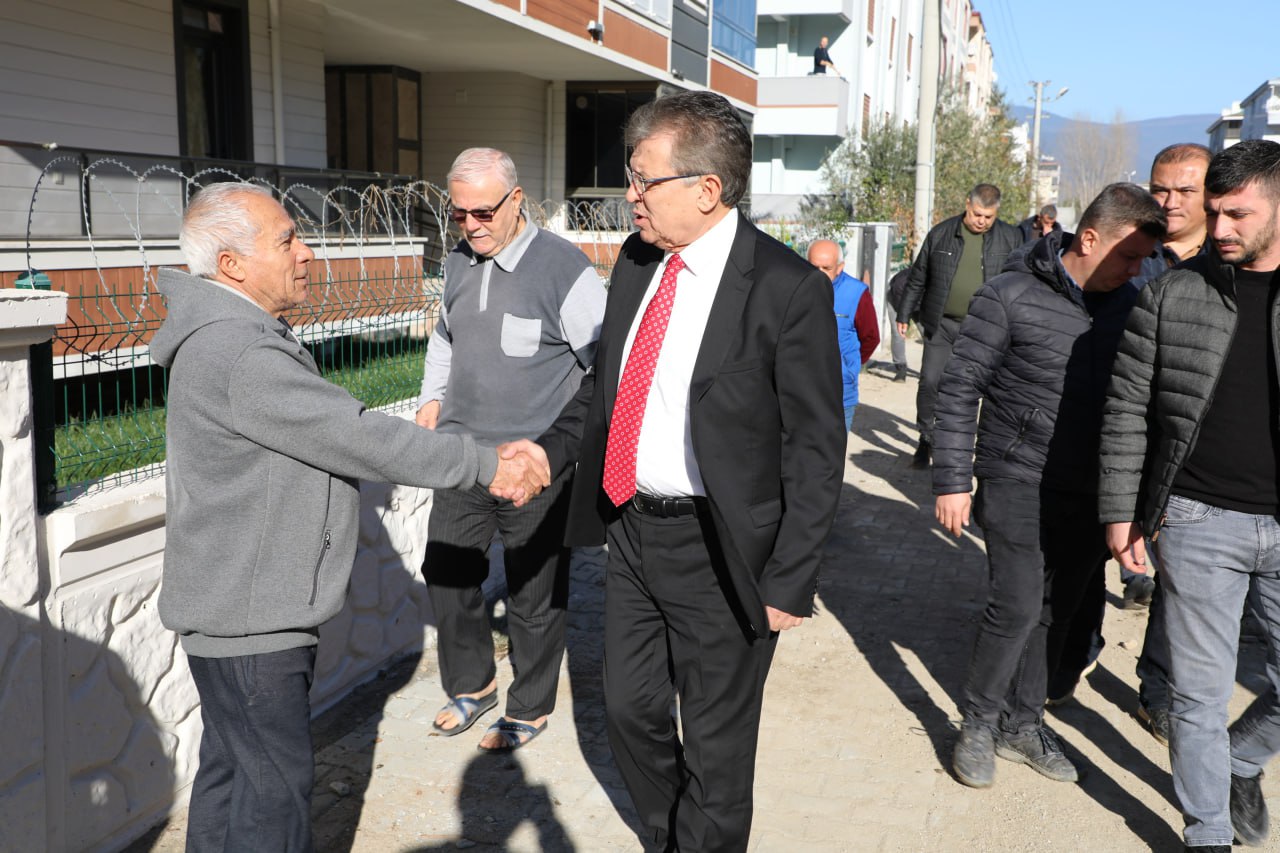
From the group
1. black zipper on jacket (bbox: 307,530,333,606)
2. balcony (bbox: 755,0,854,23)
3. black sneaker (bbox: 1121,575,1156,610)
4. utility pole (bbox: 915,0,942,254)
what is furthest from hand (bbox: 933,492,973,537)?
balcony (bbox: 755,0,854,23)

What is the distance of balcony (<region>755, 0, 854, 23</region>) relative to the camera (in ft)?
117

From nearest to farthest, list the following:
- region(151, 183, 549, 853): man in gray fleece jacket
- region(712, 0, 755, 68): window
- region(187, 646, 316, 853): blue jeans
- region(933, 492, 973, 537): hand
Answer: region(151, 183, 549, 853): man in gray fleece jacket
region(187, 646, 316, 853): blue jeans
region(933, 492, 973, 537): hand
region(712, 0, 755, 68): window

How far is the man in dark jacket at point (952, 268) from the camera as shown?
9.38 meters

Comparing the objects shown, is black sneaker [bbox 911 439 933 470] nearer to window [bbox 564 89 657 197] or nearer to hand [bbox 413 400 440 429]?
hand [bbox 413 400 440 429]

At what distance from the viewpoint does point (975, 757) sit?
174 inches

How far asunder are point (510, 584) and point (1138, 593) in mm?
3938

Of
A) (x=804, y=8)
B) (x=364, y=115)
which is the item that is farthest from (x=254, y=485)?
(x=804, y=8)

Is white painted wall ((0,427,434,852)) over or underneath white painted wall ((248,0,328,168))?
underneath

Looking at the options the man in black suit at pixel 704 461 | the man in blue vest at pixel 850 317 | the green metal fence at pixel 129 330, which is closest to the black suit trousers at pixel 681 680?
the man in black suit at pixel 704 461

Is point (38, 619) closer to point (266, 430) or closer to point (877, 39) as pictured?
point (266, 430)

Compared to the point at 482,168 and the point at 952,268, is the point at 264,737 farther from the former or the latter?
the point at 952,268

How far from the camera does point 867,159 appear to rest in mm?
33344

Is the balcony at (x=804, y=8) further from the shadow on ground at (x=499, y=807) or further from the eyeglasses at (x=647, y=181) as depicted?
the eyeglasses at (x=647, y=181)

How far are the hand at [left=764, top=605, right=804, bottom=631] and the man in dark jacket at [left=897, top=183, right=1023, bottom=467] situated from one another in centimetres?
676
